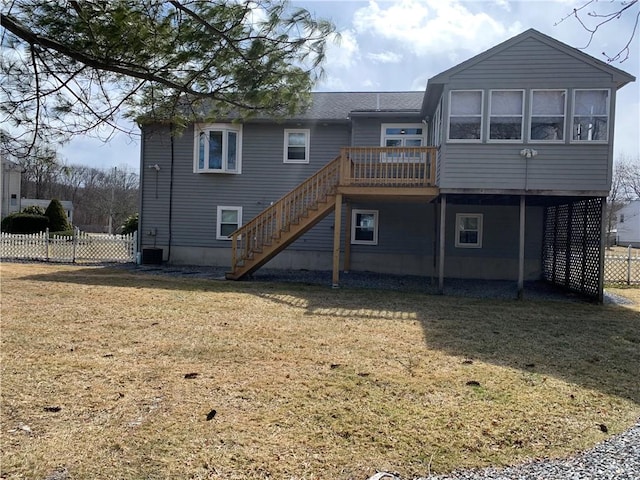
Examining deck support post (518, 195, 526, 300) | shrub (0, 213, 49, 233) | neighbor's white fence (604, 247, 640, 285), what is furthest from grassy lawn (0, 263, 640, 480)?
shrub (0, 213, 49, 233)

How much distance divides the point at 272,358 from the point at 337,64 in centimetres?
374

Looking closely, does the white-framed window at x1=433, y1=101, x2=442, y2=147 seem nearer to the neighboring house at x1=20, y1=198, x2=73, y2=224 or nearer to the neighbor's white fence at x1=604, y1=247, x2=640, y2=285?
the neighbor's white fence at x1=604, y1=247, x2=640, y2=285

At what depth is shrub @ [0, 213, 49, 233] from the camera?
2406 cm

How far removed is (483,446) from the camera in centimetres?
294

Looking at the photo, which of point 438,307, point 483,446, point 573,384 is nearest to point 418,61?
point 438,307

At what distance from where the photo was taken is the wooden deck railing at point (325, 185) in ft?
34.8

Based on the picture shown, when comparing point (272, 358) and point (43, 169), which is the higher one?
point (43, 169)

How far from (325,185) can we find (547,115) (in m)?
5.30

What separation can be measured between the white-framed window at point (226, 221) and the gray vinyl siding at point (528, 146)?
24.8 ft

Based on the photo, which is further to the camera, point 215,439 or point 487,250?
point 487,250

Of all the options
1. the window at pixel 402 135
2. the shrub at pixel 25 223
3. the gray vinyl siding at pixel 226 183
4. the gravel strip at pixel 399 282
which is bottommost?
the gravel strip at pixel 399 282

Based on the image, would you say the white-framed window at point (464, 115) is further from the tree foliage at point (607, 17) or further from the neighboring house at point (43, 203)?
the neighboring house at point (43, 203)

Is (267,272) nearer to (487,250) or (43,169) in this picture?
(487,250)

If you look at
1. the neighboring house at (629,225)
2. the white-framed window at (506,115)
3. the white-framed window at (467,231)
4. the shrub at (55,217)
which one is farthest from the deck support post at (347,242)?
the neighboring house at (629,225)
